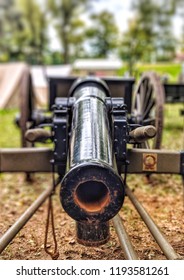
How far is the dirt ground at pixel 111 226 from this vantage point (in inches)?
119

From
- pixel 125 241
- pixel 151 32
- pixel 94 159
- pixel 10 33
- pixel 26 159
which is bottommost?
pixel 125 241

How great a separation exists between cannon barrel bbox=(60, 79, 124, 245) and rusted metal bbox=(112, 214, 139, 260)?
0.10m

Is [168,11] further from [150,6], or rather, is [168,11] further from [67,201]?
[67,201]

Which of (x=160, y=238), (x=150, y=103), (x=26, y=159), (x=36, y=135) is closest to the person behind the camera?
(x=160, y=238)

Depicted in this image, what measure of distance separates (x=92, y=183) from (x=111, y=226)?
0.58 m

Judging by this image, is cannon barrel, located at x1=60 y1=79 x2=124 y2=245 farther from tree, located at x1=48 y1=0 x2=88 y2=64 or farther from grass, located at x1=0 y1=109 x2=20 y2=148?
tree, located at x1=48 y1=0 x2=88 y2=64

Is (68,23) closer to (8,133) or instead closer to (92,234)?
(8,133)

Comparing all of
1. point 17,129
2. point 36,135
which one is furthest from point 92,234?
point 17,129

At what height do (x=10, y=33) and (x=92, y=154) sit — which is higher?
(x=10, y=33)

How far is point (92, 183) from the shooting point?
99.6 inches

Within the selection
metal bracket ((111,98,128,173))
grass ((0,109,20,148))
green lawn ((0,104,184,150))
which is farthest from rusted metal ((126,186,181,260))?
grass ((0,109,20,148))

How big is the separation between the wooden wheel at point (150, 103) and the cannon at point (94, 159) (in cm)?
2

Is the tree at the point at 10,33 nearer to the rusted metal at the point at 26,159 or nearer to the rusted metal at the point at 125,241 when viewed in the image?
the rusted metal at the point at 26,159

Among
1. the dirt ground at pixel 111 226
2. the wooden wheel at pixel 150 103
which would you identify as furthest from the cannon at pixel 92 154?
the wooden wheel at pixel 150 103
